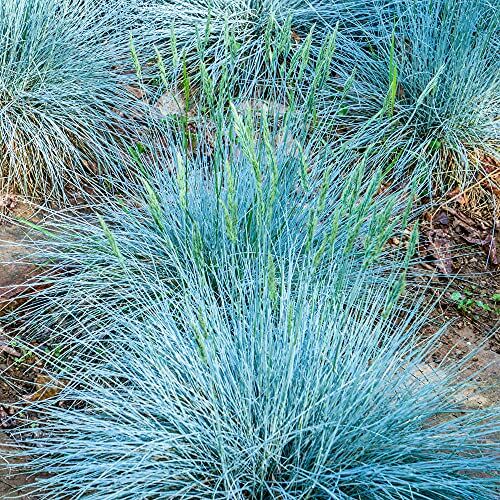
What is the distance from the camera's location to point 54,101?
A: 3.91 metres

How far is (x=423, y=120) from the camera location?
4051 millimetres

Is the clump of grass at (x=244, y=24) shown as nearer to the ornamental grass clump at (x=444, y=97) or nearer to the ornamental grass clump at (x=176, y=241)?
the ornamental grass clump at (x=444, y=97)

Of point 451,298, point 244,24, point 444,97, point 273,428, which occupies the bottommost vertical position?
point 273,428

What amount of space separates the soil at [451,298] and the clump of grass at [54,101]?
14.0 inches

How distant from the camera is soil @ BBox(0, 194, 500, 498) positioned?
9.68ft

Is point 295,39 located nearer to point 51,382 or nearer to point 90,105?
point 90,105

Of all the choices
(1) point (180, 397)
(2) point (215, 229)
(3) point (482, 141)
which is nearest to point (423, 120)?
(3) point (482, 141)

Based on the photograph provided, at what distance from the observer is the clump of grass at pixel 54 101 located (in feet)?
12.6

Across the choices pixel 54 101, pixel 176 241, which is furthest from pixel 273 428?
pixel 54 101

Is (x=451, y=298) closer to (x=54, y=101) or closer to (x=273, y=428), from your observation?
(x=273, y=428)

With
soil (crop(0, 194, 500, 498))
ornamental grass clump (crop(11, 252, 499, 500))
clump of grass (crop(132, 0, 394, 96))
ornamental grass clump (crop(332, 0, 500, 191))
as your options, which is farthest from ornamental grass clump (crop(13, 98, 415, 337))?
clump of grass (crop(132, 0, 394, 96))

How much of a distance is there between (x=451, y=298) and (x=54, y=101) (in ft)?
6.75

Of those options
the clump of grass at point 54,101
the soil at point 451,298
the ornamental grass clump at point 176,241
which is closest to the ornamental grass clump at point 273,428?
the soil at point 451,298

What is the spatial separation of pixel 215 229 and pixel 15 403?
37.2 inches
